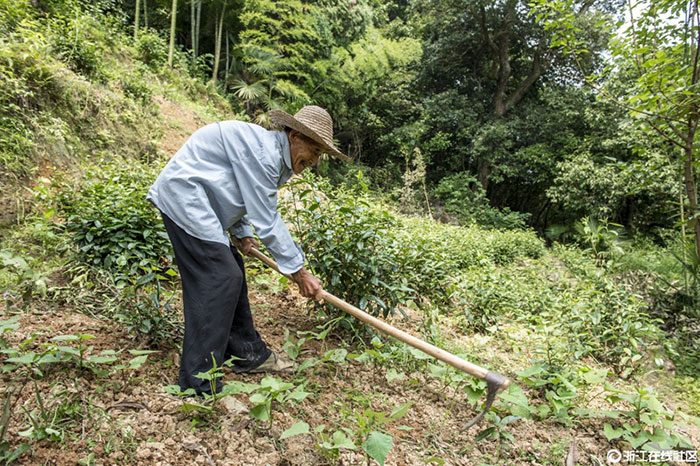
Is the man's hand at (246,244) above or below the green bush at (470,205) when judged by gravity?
above

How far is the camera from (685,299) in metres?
4.58

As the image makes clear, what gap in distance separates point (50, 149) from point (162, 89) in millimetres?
4292

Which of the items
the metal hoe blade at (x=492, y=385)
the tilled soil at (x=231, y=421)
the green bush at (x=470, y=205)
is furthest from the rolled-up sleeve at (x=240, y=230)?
the green bush at (x=470, y=205)

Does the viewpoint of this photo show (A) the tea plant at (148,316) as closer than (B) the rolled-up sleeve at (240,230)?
Yes

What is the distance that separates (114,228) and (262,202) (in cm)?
130

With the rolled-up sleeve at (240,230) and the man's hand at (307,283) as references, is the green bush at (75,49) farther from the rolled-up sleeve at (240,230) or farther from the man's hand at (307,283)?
the man's hand at (307,283)

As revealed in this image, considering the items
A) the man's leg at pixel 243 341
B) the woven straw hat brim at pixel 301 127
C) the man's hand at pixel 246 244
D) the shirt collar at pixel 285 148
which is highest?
the woven straw hat brim at pixel 301 127

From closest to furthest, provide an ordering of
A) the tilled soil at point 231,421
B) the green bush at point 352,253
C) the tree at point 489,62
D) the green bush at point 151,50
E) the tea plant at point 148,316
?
the tilled soil at point 231,421 → the tea plant at point 148,316 → the green bush at point 352,253 → the green bush at point 151,50 → the tree at point 489,62

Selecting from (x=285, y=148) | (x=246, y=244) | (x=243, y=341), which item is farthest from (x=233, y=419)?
(x=285, y=148)

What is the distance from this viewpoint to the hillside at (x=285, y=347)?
63.1 inches

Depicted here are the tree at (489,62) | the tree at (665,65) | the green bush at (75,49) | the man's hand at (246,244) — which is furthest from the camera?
the tree at (489,62)

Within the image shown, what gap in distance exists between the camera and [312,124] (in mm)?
1955

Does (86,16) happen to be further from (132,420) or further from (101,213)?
(132,420)

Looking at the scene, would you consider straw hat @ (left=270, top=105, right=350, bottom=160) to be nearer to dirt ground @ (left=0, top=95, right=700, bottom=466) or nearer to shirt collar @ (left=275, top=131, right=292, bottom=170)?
shirt collar @ (left=275, top=131, right=292, bottom=170)
